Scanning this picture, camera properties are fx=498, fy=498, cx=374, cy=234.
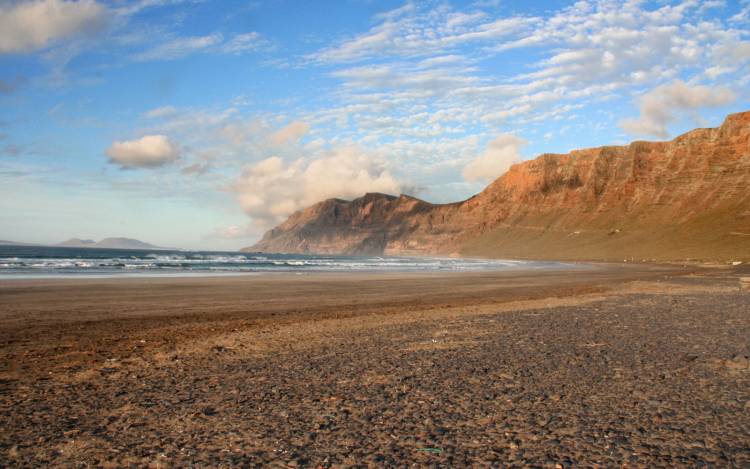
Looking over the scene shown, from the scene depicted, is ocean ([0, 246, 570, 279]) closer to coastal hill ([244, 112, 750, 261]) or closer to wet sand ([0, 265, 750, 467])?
wet sand ([0, 265, 750, 467])

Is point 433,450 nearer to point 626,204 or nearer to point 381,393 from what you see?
point 381,393

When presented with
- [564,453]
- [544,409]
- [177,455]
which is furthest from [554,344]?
[177,455]

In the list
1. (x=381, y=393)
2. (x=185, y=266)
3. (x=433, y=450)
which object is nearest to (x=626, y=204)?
(x=185, y=266)

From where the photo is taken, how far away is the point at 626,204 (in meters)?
126

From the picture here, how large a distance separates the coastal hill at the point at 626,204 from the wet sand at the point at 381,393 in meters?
80.2

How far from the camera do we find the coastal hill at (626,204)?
95062 mm

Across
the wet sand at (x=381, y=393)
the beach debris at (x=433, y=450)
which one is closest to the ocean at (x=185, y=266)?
the wet sand at (x=381, y=393)

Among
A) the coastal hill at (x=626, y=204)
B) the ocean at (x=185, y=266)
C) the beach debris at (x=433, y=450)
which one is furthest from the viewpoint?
the coastal hill at (x=626, y=204)

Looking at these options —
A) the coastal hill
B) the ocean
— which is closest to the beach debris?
the ocean

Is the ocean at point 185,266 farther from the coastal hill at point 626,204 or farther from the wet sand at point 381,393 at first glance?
the coastal hill at point 626,204

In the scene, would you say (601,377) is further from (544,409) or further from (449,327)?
(449,327)

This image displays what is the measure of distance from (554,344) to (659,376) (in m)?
2.44

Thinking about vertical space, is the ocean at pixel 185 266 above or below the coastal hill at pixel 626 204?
below

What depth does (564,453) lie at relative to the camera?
4.16 m
